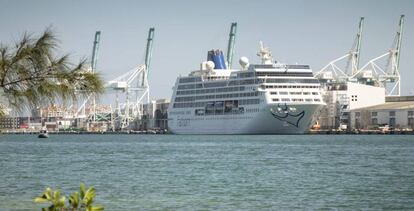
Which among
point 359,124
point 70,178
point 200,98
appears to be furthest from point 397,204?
point 359,124

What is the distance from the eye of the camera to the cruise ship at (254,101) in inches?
4097

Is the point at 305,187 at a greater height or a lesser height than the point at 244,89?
lesser

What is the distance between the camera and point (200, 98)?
11800 cm

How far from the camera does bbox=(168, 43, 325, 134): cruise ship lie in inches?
4097

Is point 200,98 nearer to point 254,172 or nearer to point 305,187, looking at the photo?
point 254,172

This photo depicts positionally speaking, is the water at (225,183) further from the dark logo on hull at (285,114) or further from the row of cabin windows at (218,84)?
the row of cabin windows at (218,84)

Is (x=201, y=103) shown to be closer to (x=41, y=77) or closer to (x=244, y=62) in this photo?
(x=244, y=62)

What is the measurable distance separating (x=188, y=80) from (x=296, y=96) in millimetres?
23236

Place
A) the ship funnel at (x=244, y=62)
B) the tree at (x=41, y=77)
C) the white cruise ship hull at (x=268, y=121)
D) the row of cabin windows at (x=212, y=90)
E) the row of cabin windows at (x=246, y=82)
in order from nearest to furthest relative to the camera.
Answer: the tree at (x=41, y=77) < the white cruise ship hull at (x=268, y=121) < the row of cabin windows at (x=246, y=82) < the row of cabin windows at (x=212, y=90) < the ship funnel at (x=244, y=62)

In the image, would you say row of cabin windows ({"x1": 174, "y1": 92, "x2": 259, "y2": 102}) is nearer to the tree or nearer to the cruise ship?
the cruise ship

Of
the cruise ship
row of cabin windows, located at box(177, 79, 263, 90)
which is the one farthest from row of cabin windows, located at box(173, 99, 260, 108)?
row of cabin windows, located at box(177, 79, 263, 90)

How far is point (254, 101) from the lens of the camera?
10550 centimetres

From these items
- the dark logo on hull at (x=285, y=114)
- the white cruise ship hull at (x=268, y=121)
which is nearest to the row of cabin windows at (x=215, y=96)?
the white cruise ship hull at (x=268, y=121)

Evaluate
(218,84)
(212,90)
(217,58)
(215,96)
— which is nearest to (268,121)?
(215,96)
